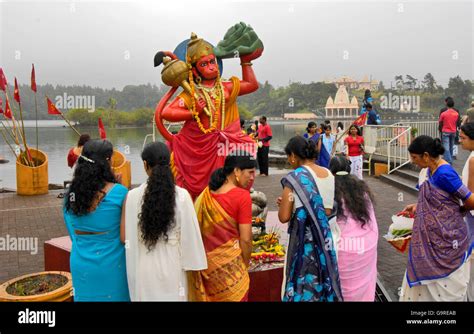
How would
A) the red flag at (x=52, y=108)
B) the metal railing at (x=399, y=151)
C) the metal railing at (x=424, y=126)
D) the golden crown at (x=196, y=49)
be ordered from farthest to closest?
the metal railing at (x=424, y=126) < the metal railing at (x=399, y=151) < the red flag at (x=52, y=108) < the golden crown at (x=196, y=49)

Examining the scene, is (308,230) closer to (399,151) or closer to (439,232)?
(439,232)

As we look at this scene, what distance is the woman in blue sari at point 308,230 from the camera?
3045 millimetres

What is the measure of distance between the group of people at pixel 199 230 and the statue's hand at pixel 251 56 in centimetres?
243

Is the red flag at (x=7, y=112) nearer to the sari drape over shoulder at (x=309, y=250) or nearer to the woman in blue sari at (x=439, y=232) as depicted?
the sari drape over shoulder at (x=309, y=250)

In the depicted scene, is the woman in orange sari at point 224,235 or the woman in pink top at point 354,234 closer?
the woman in orange sari at point 224,235

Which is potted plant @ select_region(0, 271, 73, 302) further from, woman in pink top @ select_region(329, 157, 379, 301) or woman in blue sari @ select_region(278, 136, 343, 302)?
woman in pink top @ select_region(329, 157, 379, 301)

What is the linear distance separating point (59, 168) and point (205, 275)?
1992 cm

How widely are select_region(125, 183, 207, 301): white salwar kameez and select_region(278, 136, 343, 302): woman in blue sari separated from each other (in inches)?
27.9

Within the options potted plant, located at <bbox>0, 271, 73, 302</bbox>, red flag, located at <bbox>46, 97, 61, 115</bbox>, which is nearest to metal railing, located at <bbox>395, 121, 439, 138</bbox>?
red flag, located at <bbox>46, 97, 61, 115</bbox>

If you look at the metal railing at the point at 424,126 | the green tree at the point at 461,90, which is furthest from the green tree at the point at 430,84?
the metal railing at the point at 424,126

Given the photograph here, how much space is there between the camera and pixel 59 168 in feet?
69.2

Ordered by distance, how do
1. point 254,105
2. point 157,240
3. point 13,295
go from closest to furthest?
point 157,240, point 13,295, point 254,105
